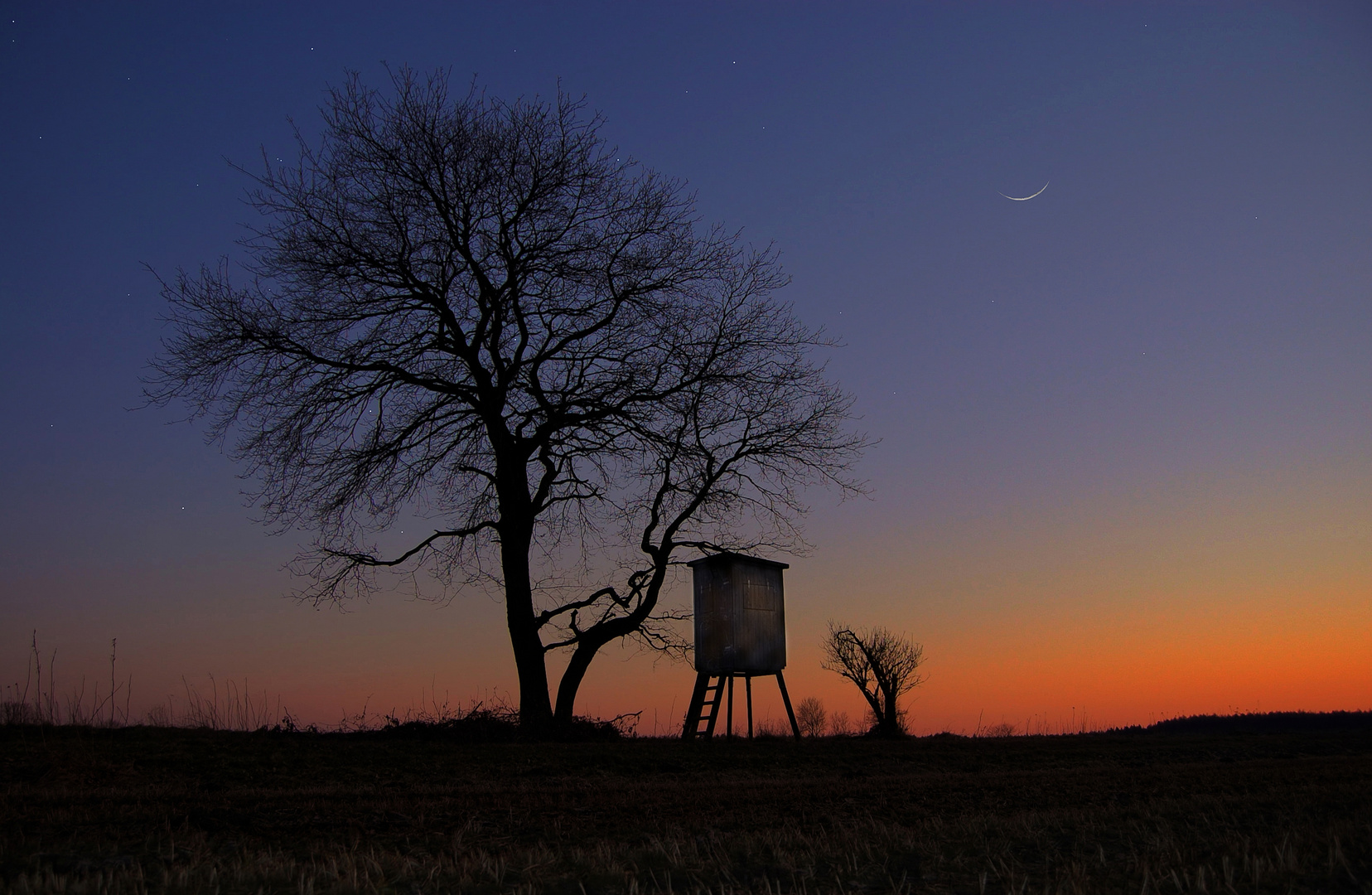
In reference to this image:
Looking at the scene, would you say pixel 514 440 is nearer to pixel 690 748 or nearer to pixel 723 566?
pixel 723 566

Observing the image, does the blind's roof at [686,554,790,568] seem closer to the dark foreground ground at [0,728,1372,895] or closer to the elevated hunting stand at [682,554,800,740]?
the elevated hunting stand at [682,554,800,740]

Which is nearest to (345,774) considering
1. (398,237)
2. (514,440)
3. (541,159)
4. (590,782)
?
(590,782)

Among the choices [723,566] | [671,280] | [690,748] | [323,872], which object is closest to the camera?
[323,872]

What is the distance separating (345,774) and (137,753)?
8.95ft

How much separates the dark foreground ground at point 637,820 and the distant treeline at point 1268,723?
19.6 metres

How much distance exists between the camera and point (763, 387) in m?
19.1

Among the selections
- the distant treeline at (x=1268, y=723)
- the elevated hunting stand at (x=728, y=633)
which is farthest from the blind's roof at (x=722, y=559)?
the distant treeline at (x=1268, y=723)

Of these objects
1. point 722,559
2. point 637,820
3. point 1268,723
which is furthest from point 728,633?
point 1268,723

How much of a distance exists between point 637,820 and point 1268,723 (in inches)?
1344

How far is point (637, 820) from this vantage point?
8039 mm

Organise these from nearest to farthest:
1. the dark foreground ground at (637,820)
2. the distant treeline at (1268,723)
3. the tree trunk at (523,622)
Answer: the dark foreground ground at (637,820), the tree trunk at (523,622), the distant treeline at (1268,723)

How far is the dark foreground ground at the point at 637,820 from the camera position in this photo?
5.46 metres

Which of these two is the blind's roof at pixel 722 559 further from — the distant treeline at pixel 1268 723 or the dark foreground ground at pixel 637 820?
the distant treeline at pixel 1268 723

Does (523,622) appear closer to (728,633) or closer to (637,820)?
(728,633)
